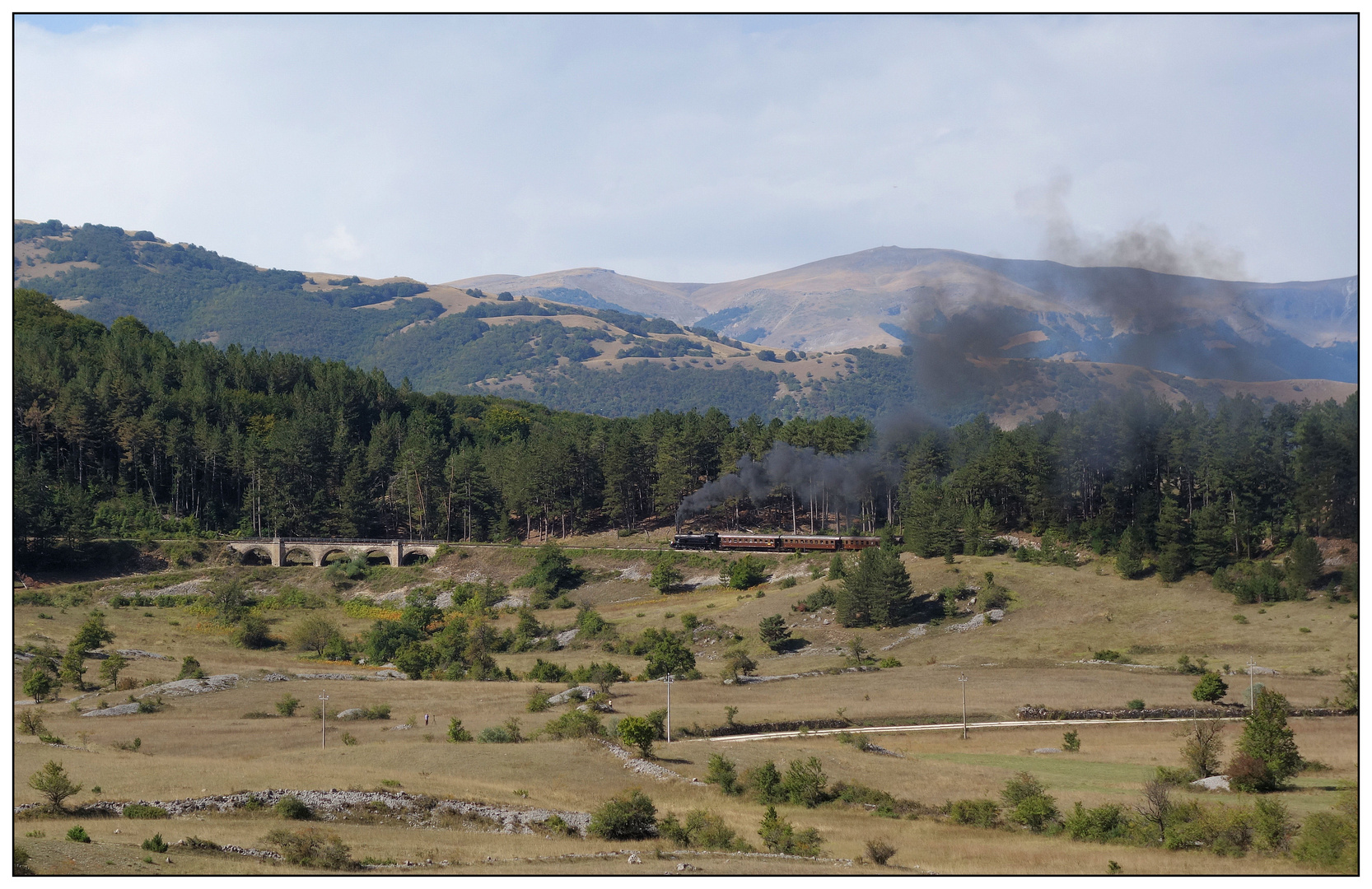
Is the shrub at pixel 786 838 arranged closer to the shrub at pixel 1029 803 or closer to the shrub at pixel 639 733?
the shrub at pixel 1029 803

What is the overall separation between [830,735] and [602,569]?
63.9 metres

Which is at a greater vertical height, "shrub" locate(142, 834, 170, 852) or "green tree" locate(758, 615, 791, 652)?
"shrub" locate(142, 834, 170, 852)

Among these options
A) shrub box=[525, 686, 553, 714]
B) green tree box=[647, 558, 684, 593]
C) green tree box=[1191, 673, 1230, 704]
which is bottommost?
shrub box=[525, 686, 553, 714]

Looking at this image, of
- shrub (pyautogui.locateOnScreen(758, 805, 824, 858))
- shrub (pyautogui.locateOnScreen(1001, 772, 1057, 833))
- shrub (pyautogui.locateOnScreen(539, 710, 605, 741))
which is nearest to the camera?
shrub (pyautogui.locateOnScreen(758, 805, 824, 858))

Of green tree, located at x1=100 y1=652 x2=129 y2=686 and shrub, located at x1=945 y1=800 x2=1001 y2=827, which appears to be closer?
shrub, located at x1=945 y1=800 x2=1001 y2=827

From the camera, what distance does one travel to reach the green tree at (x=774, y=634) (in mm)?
94350

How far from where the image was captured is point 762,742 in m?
61.6

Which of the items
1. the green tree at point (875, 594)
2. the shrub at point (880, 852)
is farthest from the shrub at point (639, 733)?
the green tree at point (875, 594)

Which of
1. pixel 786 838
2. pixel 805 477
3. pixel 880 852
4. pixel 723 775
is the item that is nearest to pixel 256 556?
pixel 805 477

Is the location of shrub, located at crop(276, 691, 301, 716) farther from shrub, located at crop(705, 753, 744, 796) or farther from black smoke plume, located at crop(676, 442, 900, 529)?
black smoke plume, located at crop(676, 442, 900, 529)

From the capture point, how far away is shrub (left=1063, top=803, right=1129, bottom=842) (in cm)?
4272

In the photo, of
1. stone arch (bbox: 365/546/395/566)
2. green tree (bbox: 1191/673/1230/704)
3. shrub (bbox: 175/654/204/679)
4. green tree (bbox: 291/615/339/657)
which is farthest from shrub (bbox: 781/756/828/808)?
stone arch (bbox: 365/546/395/566)

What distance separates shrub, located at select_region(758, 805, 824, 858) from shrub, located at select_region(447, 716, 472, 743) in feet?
76.6

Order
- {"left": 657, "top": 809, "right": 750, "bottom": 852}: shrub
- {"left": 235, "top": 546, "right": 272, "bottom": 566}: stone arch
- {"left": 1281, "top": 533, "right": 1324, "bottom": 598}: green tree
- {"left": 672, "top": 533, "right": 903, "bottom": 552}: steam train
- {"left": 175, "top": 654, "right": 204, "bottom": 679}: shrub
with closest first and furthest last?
{"left": 657, "top": 809, "right": 750, "bottom": 852}: shrub → {"left": 175, "top": 654, "right": 204, "bottom": 679}: shrub → {"left": 1281, "top": 533, "right": 1324, "bottom": 598}: green tree → {"left": 672, "top": 533, "right": 903, "bottom": 552}: steam train → {"left": 235, "top": 546, "right": 272, "bottom": 566}: stone arch
